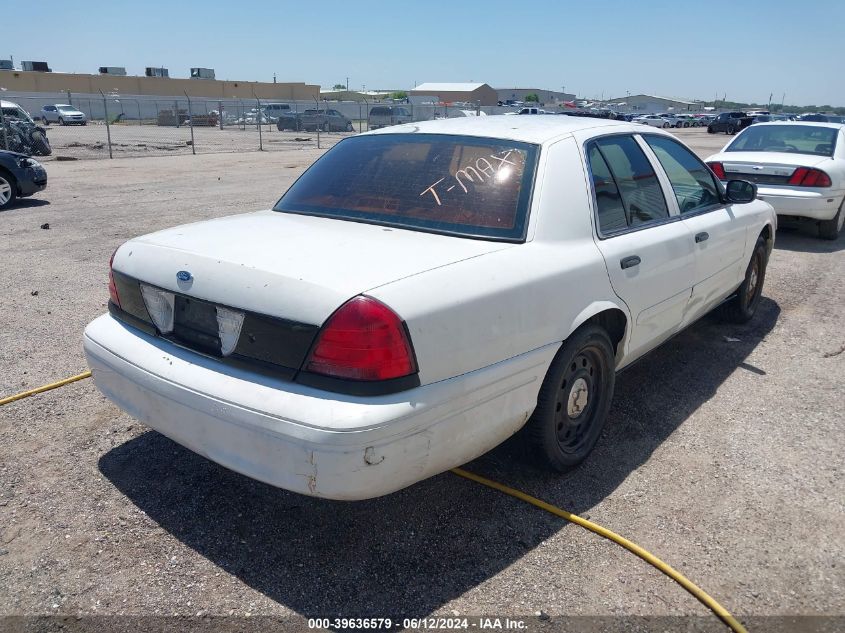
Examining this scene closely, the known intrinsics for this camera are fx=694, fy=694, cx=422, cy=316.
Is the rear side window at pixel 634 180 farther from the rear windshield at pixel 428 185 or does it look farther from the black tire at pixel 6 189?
the black tire at pixel 6 189

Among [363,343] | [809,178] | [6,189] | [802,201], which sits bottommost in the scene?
[6,189]

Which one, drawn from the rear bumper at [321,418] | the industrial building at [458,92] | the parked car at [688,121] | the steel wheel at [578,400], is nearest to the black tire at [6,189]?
the rear bumper at [321,418]

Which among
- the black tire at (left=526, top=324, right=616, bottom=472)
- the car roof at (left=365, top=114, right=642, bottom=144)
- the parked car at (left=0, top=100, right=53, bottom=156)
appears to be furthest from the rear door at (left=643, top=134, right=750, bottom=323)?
the parked car at (left=0, top=100, right=53, bottom=156)

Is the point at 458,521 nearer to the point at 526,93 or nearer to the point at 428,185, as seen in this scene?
the point at 428,185

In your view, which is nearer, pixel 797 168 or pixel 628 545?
pixel 628 545

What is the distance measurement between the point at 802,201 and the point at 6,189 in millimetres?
11793

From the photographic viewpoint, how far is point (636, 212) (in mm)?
3850

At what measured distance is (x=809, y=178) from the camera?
8.84 metres

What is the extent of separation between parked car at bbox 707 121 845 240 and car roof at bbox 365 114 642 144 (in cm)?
564

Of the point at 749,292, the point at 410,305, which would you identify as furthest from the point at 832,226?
the point at 410,305

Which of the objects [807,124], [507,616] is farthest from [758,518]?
[807,124]

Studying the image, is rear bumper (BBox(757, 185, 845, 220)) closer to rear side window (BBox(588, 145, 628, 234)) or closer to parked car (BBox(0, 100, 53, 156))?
rear side window (BBox(588, 145, 628, 234))

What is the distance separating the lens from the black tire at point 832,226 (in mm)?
9369

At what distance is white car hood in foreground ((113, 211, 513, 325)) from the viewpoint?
99.6 inches
